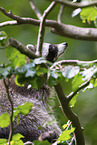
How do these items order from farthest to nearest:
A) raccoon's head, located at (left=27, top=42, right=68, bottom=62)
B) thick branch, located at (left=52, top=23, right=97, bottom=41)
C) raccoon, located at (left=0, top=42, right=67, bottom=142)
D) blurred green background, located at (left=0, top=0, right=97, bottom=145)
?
blurred green background, located at (left=0, top=0, right=97, bottom=145)
raccoon, located at (left=0, top=42, right=67, bottom=142)
thick branch, located at (left=52, top=23, right=97, bottom=41)
raccoon's head, located at (left=27, top=42, right=68, bottom=62)

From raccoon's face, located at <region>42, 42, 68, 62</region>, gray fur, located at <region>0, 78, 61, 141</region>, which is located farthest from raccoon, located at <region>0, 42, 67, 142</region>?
raccoon's face, located at <region>42, 42, 68, 62</region>

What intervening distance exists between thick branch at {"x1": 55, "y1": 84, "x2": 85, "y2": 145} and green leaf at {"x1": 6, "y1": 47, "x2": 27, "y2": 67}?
1.39 feet

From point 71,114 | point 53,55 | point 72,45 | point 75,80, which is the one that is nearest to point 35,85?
point 75,80

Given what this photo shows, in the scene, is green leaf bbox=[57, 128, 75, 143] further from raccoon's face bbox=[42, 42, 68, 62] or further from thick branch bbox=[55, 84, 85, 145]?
raccoon's face bbox=[42, 42, 68, 62]

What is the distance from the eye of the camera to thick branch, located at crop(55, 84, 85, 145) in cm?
250

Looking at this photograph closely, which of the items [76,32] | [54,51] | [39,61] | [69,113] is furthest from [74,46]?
[39,61]

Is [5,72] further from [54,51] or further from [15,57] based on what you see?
[54,51]

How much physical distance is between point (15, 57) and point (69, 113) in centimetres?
76

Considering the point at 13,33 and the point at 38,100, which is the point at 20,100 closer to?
the point at 38,100

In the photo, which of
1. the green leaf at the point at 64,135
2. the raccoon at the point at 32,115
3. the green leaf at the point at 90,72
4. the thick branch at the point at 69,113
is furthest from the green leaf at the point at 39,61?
the raccoon at the point at 32,115

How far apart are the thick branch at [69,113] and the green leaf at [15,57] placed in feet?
1.39

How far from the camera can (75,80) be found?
→ 2.44 metres

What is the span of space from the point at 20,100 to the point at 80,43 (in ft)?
8.75

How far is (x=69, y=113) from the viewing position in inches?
105
